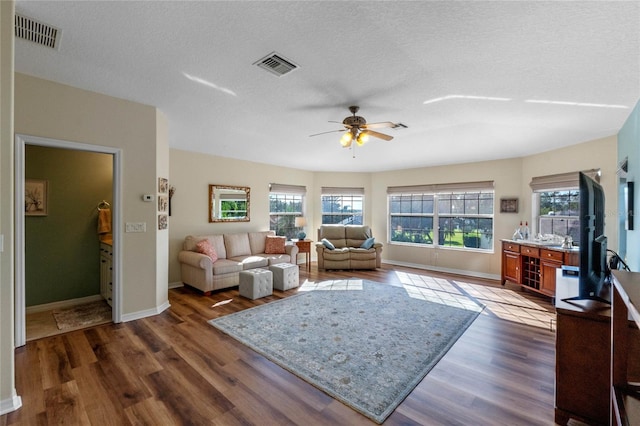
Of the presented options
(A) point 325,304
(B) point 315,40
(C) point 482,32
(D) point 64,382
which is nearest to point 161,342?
(D) point 64,382

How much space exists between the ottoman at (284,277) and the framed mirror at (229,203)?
1803 mm

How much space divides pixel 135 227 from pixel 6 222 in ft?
5.02

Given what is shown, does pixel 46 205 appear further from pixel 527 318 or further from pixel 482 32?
pixel 527 318

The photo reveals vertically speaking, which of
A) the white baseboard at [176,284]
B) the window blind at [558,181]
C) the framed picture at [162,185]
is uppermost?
the window blind at [558,181]

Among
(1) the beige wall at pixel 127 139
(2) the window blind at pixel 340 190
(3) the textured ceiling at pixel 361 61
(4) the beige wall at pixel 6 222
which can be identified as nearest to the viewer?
(3) the textured ceiling at pixel 361 61

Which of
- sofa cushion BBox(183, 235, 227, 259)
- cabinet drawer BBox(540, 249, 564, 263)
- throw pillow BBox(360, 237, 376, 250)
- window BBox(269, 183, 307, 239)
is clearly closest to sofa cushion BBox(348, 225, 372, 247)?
throw pillow BBox(360, 237, 376, 250)

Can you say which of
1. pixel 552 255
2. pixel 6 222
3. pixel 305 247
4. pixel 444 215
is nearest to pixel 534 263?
pixel 552 255

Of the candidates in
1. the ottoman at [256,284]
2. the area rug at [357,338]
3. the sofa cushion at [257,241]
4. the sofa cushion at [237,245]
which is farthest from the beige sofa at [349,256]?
the ottoman at [256,284]

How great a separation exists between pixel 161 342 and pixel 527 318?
441 centimetres

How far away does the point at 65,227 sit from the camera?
3.96 meters

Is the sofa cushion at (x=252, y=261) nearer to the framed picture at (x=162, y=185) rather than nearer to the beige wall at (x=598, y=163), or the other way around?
the framed picture at (x=162, y=185)

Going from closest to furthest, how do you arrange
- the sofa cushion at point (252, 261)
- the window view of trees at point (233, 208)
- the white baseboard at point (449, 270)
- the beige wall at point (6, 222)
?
1. the beige wall at point (6, 222)
2. the sofa cushion at point (252, 261)
3. the white baseboard at point (449, 270)
4. the window view of trees at point (233, 208)

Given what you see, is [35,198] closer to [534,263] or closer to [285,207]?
[285,207]

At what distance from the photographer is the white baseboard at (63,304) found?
11.9ft
